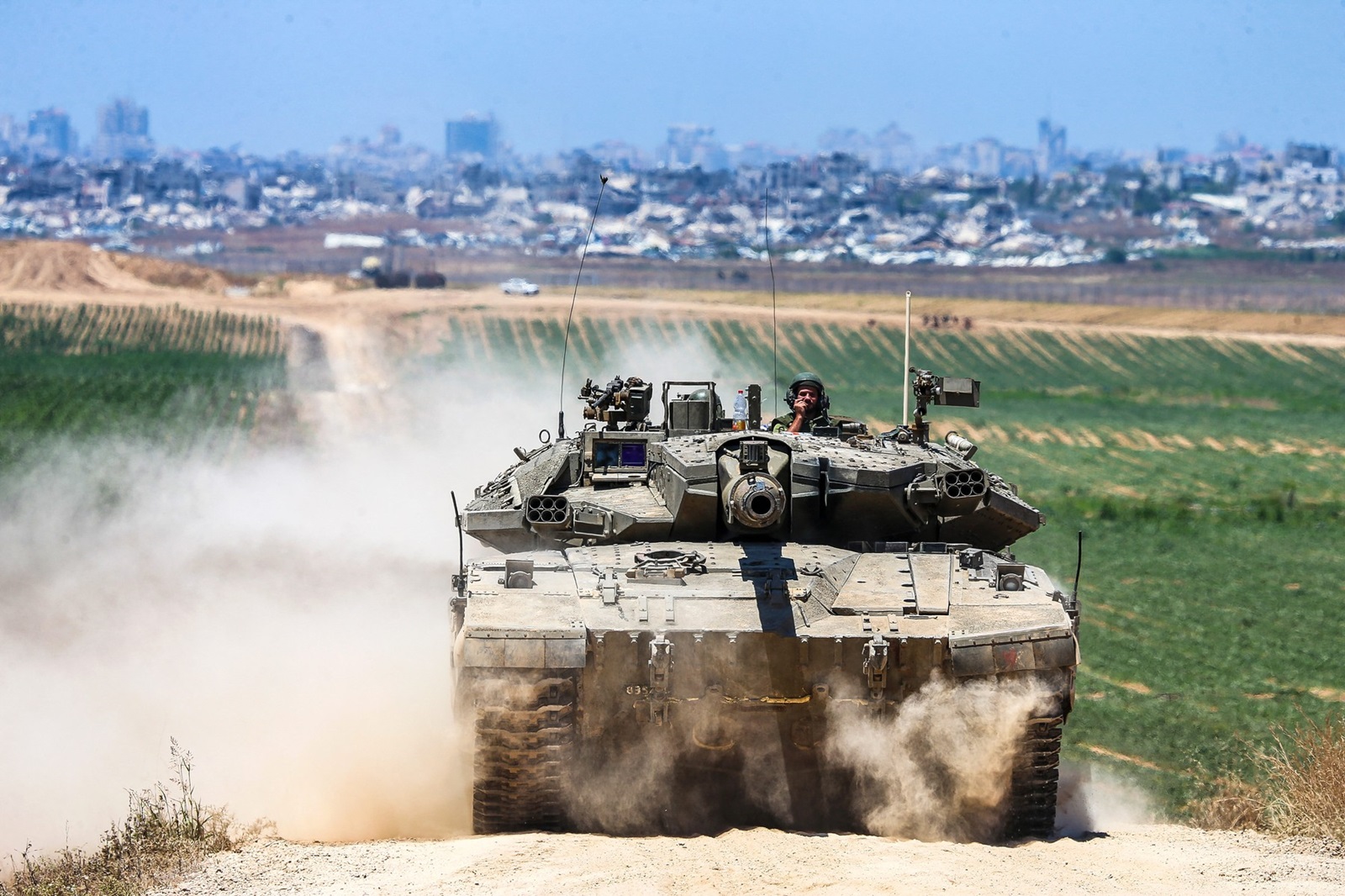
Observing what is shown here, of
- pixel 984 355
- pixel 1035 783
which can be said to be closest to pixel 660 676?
pixel 1035 783

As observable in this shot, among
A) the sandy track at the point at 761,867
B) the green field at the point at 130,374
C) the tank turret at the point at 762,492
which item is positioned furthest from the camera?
the green field at the point at 130,374

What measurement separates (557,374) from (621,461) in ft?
122

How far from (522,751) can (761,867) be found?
2153 millimetres

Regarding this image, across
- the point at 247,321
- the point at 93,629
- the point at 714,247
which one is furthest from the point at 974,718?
the point at 714,247

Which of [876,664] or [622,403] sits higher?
[622,403]

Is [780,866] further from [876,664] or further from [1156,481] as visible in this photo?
[1156,481]

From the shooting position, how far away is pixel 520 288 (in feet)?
303

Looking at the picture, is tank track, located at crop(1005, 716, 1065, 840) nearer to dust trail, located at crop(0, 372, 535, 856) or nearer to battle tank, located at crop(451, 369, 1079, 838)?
battle tank, located at crop(451, 369, 1079, 838)

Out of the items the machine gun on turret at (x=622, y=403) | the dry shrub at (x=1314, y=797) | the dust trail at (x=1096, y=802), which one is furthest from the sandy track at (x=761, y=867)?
the machine gun on turret at (x=622, y=403)

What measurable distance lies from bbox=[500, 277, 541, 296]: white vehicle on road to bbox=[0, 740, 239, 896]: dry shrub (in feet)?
249

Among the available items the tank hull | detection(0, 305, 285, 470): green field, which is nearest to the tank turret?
the tank hull

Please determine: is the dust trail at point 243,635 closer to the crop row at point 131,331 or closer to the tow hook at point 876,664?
the tow hook at point 876,664

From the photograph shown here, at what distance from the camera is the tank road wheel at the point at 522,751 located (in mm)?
14703

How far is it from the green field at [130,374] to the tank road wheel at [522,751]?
30.3 metres
